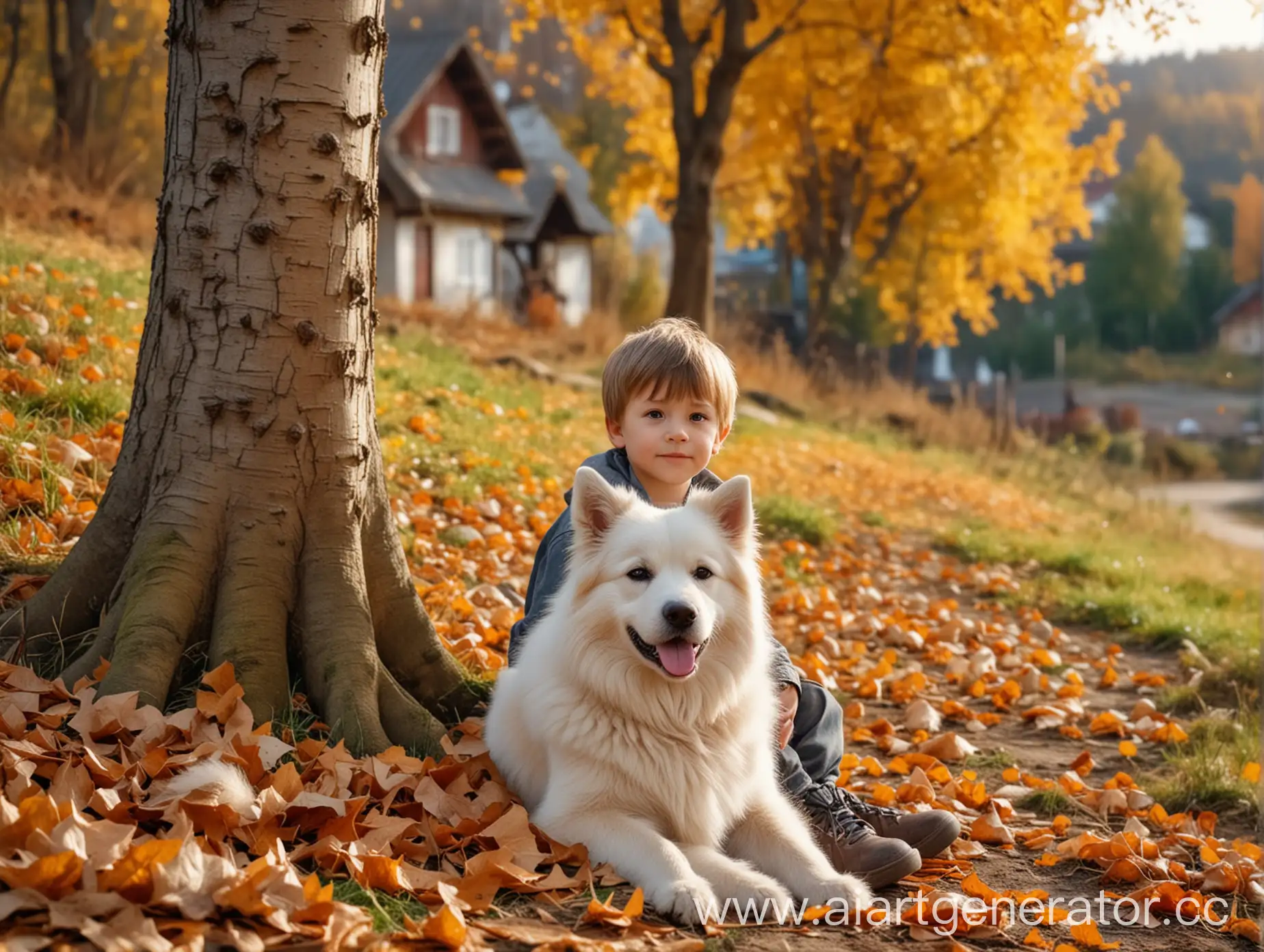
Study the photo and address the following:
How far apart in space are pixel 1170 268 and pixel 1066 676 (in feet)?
230

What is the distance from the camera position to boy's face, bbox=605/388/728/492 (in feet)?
13.6

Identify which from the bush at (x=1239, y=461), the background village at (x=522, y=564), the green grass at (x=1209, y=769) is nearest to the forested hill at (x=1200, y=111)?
the bush at (x=1239, y=461)

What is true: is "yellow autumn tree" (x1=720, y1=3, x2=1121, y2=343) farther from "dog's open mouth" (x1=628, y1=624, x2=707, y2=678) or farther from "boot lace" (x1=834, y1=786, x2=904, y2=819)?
"dog's open mouth" (x1=628, y1=624, x2=707, y2=678)

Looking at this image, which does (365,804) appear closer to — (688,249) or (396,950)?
(396,950)

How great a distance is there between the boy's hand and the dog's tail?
180 centimetres

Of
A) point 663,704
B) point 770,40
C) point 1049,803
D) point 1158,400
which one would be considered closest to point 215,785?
point 663,704

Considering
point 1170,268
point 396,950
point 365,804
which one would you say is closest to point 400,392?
point 365,804

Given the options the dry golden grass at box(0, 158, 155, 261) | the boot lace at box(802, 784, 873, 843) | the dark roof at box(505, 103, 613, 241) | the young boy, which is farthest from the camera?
the dark roof at box(505, 103, 613, 241)

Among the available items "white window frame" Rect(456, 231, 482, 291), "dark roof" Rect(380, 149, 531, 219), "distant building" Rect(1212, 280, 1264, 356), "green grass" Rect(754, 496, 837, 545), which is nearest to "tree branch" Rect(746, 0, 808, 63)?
"green grass" Rect(754, 496, 837, 545)

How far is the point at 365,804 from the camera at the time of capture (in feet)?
10.9

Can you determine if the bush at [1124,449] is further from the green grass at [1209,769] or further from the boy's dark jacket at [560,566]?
the boy's dark jacket at [560,566]

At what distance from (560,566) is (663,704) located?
703 millimetres

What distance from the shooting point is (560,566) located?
3.89 m

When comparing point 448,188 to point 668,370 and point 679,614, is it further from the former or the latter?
point 679,614
